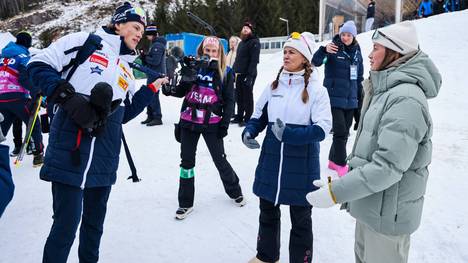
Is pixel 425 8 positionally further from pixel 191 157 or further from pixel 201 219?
pixel 201 219

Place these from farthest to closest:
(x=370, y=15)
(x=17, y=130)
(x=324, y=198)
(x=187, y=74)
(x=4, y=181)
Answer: (x=370, y=15) → (x=17, y=130) → (x=187, y=74) → (x=324, y=198) → (x=4, y=181)

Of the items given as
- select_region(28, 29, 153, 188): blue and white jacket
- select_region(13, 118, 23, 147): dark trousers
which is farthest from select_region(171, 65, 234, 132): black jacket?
select_region(13, 118, 23, 147): dark trousers

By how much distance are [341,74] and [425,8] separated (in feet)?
56.1

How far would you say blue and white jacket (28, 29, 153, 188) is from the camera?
219 centimetres

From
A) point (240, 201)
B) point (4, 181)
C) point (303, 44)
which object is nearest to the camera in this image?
point (4, 181)

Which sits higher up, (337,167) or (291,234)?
(291,234)

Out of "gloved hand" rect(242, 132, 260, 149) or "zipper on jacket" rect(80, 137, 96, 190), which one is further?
"gloved hand" rect(242, 132, 260, 149)

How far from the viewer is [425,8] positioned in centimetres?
1845

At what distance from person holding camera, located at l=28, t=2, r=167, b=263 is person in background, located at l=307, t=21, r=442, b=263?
1.45 meters

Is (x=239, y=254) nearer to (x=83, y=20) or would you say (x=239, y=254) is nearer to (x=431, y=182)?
(x=431, y=182)

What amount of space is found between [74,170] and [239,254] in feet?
5.43

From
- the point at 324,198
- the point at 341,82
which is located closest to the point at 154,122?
the point at 341,82

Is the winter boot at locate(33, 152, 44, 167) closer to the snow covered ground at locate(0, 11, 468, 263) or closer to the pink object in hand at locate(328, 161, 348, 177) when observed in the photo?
the snow covered ground at locate(0, 11, 468, 263)

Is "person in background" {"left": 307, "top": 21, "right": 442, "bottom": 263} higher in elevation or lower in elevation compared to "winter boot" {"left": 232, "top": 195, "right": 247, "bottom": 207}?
higher
